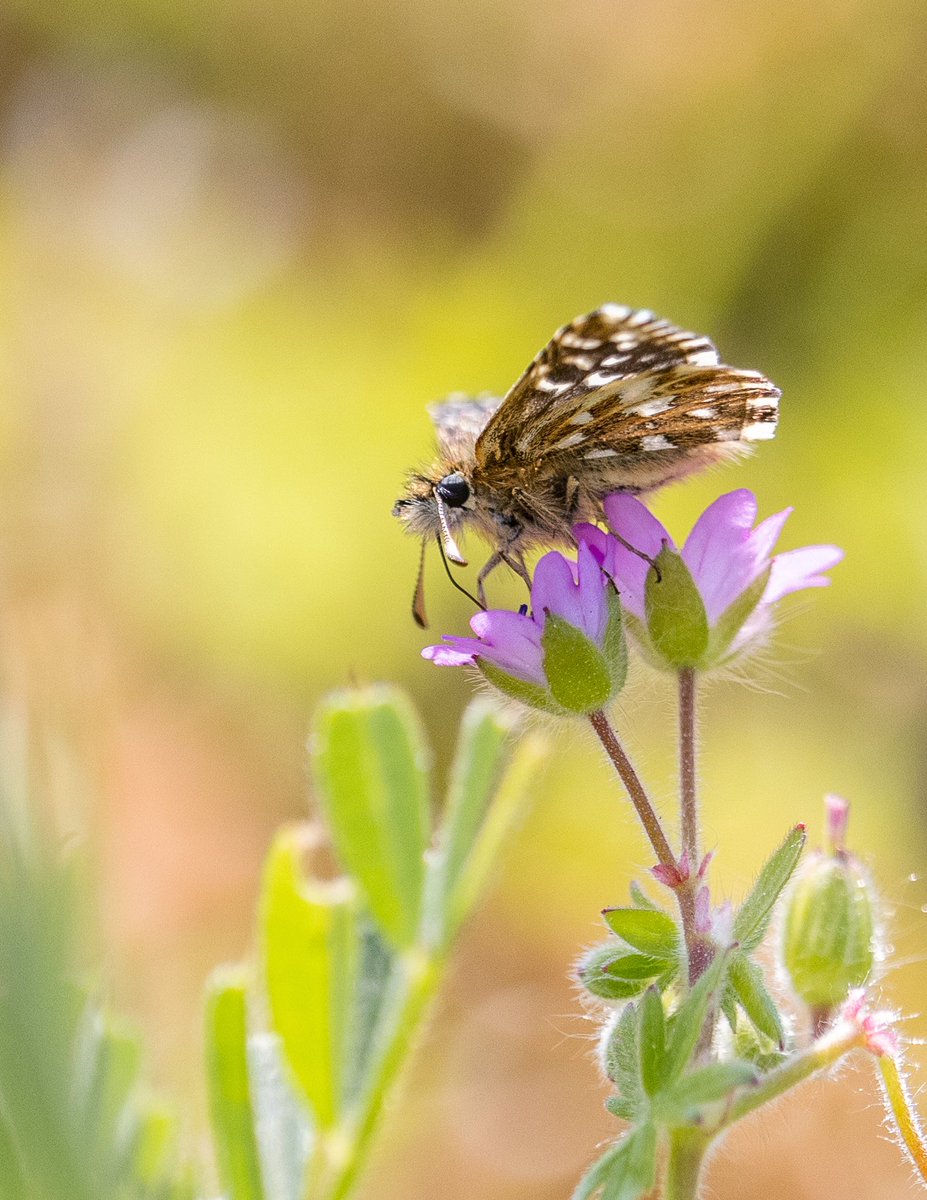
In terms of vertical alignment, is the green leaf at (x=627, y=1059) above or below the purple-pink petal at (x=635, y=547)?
below

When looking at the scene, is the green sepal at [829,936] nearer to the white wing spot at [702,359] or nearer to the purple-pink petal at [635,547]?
the purple-pink petal at [635,547]

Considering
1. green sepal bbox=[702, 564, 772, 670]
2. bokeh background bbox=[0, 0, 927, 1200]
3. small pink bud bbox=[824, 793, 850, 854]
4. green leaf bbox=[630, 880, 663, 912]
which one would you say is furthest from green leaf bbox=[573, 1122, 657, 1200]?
bokeh background bbox=[0, 0, 927, 1200]

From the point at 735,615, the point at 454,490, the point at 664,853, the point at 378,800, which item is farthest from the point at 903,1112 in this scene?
the point at 454,490

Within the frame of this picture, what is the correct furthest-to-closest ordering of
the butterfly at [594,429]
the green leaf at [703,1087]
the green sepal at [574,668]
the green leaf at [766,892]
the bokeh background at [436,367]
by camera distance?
the bokeh background at [436,367], the butterfly at [594,429], the green sepal at [574,668], the green leaf at [766,892], the green leaf at [703,1087]

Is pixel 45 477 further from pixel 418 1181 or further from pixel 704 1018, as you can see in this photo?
pixel 704 1018

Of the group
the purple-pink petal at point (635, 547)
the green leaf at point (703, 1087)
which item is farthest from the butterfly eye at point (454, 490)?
the green leaf at point (703, 1087)

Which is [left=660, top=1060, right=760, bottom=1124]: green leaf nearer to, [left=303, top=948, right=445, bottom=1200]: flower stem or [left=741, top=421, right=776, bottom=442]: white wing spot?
[left=303, top=948, right=445, bottom=1200]: flower stem
